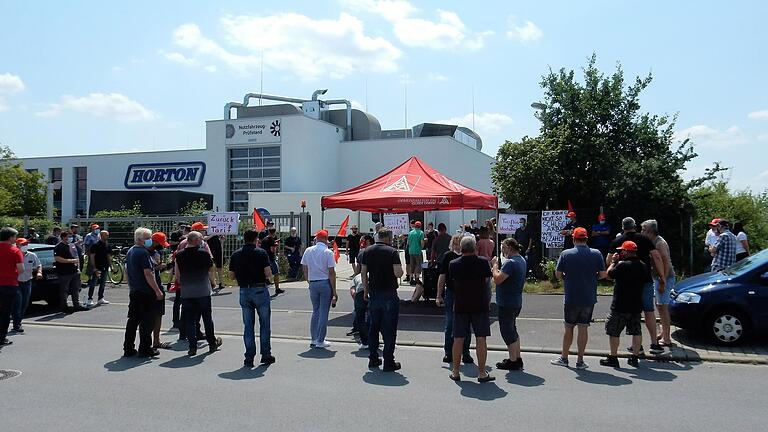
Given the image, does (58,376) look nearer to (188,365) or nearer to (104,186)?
(188,365)

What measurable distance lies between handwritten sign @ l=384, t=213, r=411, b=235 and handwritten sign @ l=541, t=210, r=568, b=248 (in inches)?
163

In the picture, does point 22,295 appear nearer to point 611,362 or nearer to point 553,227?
point 611,362

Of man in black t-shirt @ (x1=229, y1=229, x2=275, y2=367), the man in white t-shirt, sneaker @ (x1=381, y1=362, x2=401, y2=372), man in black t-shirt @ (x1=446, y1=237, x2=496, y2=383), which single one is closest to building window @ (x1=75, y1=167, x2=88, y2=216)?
the man in white t-shirt

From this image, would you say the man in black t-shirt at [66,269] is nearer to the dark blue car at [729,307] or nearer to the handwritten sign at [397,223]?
the handwritten sign at [397,223]

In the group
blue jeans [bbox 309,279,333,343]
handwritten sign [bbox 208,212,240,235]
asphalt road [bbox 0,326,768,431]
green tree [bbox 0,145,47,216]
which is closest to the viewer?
asphalt road [bbox 0,326,768,431]

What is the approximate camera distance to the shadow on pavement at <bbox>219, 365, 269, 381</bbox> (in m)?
7.52

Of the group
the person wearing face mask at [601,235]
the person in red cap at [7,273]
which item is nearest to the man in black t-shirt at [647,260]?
the person wearing face mask at [601,235]

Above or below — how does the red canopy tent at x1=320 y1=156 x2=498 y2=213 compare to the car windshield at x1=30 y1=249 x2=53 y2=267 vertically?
above

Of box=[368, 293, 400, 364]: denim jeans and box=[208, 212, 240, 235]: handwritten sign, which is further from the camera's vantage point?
box=[208, 212, 240, 235]: handwritten sign

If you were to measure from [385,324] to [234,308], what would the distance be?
6.63 meters

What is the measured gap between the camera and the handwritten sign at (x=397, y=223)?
1914 centimetres

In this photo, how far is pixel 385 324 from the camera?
7.90m

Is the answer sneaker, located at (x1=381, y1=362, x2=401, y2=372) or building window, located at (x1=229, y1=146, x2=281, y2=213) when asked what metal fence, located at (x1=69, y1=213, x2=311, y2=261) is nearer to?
sneaker, located at (x1=381, y1=362, x2=401, y2=372)

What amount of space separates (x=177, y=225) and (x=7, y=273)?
37.2ft
